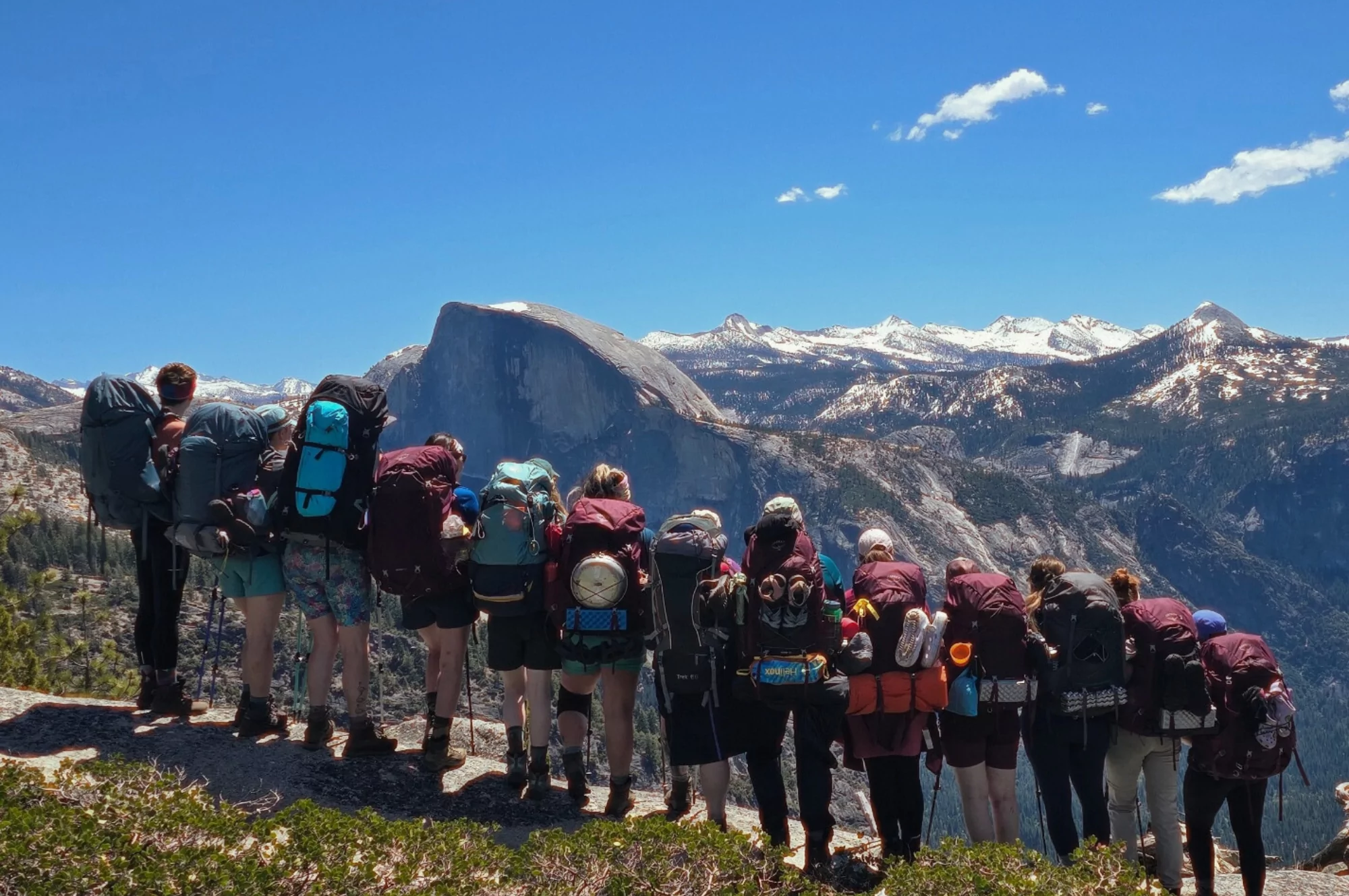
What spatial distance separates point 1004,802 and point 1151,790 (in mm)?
1422

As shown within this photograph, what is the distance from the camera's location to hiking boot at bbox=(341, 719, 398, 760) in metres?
7.82

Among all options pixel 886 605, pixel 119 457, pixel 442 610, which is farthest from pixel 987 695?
pixel 119 457

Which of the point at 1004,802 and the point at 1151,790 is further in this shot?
the point at 1151,790

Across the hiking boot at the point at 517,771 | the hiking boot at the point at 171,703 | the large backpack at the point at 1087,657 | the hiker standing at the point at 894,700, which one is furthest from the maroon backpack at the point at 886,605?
the hiking boot at the point at 171,703

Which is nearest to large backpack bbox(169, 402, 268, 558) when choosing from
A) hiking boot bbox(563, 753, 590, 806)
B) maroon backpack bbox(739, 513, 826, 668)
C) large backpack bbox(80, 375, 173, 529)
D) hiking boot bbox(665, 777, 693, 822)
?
large backpack bbox(80, 375, 173, 529)

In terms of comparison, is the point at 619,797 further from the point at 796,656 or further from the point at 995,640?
the point at 995,640

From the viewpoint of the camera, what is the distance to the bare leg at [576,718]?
7.50m

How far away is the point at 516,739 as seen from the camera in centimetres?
801

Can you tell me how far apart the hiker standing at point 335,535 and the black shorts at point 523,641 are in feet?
3.35

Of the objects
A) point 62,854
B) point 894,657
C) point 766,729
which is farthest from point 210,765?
point 894,657

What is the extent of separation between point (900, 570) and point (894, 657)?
67 centimetres

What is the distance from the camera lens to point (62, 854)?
175 inches

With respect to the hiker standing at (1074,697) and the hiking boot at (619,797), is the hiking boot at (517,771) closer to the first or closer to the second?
the hiking boot at (619,797)

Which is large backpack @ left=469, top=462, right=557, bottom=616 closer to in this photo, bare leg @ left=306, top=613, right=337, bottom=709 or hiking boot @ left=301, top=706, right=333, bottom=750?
bare leg @ left=306, top=613, right=337, bottom=709
